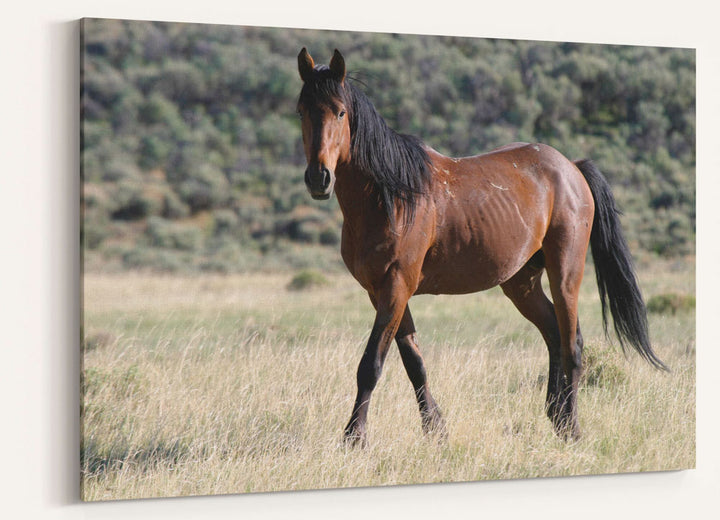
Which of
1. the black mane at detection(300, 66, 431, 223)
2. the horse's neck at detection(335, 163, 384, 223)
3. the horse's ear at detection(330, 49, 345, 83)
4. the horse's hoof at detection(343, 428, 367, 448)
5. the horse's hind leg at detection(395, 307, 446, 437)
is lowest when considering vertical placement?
the horse's hoof at detection(343, 428, 367, 448)

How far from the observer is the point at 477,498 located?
434 centimetres

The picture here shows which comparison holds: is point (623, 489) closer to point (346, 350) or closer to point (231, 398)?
point (346, 350)

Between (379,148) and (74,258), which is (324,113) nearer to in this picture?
(379,148)

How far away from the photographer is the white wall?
3.70m

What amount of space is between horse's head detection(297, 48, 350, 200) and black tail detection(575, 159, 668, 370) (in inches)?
61.2

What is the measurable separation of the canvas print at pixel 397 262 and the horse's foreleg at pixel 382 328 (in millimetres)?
10

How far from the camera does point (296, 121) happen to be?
5520 mm

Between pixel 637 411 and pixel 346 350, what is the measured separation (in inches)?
62.4

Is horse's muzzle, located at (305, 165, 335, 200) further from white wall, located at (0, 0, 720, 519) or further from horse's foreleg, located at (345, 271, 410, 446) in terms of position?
white wall, located at (0, 0, 720, 519)

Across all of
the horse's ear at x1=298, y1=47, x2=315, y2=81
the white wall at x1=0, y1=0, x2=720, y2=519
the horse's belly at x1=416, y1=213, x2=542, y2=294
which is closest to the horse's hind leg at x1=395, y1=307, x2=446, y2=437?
the horse's belly at x1=416, y1=213, x2=542, y2=294

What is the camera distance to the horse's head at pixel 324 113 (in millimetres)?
3693

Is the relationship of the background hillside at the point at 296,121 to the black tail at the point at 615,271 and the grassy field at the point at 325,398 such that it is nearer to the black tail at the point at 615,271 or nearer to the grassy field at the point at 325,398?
the black tail at the point at 615,271
